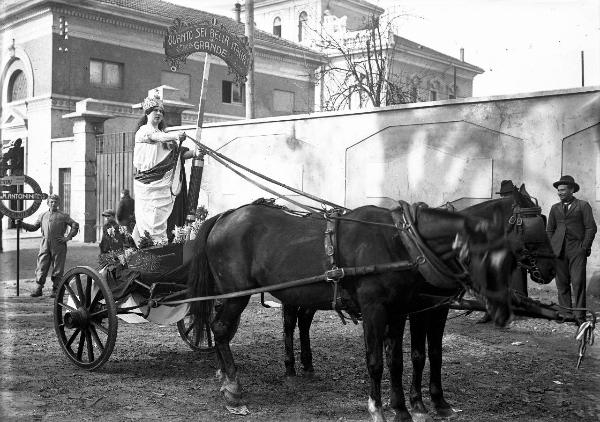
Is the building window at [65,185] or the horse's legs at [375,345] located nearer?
the horse's legs at [375,345]

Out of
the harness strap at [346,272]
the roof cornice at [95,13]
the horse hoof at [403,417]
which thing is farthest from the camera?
the roof cornice at [95,13]

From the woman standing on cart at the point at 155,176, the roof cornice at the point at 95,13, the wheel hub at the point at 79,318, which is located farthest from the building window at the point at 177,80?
the wheel hub at the point at 79,318

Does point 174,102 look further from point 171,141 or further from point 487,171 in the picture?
point 171,141

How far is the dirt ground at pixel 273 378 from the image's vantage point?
16.8 feet

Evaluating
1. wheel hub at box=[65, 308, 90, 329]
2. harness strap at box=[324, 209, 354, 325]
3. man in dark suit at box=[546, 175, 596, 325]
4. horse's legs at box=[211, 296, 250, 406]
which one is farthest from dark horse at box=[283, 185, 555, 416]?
man in dark suit at box=[546, 175, 596, 325]

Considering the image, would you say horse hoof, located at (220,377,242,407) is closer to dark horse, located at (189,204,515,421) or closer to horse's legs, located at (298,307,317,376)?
dark horse, located at (189,204,515,421)

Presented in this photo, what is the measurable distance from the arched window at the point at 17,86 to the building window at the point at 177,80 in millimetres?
5228

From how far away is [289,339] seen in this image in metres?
6.28

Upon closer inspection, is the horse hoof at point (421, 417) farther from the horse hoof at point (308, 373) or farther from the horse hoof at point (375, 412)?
the horse hoof at point (308, 373)

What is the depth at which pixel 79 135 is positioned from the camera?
20.0 m

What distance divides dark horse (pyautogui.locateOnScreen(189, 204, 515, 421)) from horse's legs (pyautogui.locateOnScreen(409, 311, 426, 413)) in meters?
0.22

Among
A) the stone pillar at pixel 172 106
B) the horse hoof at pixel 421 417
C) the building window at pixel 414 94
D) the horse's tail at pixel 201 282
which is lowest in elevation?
the horse hoof at pixel 421 417

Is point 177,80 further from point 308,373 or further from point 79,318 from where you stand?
point 308,373

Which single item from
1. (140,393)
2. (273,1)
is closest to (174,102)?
(273,1)
